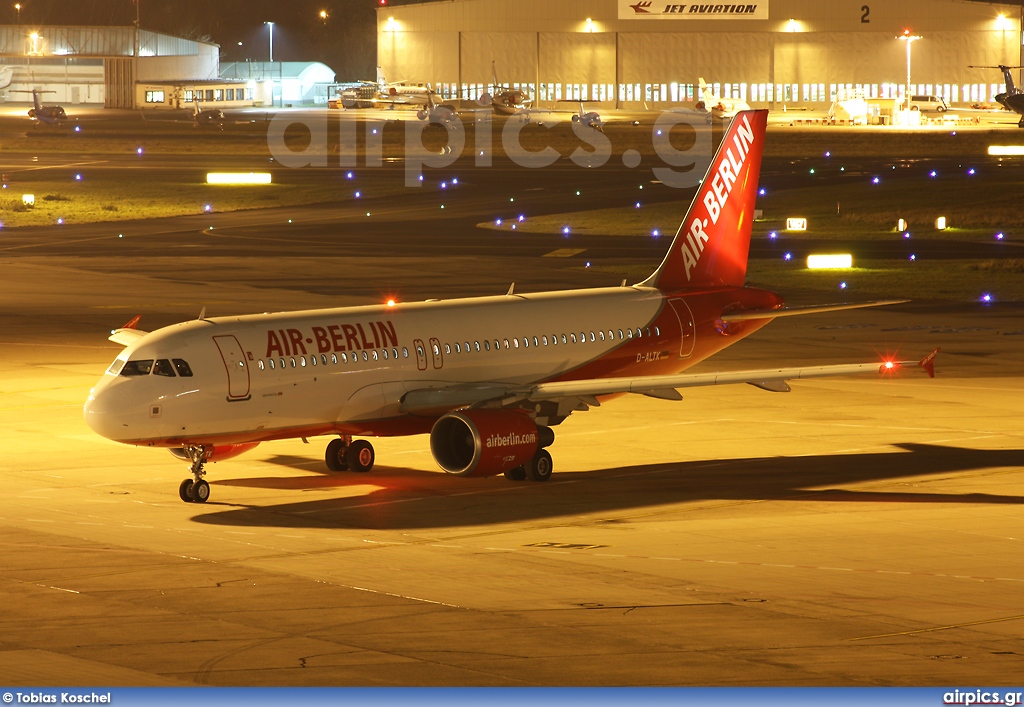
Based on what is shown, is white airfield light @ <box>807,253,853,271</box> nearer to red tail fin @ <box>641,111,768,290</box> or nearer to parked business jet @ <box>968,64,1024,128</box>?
red tail fin @ <box>641,111,768,290</box>

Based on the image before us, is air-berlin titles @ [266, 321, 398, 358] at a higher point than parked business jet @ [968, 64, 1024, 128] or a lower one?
lower

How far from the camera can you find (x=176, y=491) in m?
32.1

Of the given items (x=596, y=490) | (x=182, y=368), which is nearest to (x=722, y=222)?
(x=596, y=490)

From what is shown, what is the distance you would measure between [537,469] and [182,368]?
7.75 meters

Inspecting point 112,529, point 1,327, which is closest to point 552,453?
point 112,529

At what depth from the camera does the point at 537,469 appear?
108 feet

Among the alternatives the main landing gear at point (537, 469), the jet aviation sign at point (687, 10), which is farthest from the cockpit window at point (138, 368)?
the jet aviation sign at point (687, 10)

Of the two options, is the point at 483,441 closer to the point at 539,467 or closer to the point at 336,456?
the point at 539,467

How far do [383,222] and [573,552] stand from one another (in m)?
70.1

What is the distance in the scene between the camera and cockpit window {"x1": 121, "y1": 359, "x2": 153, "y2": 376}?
3012 centimetres

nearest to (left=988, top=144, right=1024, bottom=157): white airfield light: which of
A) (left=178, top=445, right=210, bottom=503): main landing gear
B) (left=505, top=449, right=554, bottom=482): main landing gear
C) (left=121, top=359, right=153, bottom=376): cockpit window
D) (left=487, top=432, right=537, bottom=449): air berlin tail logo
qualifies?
(left=505, top=449, right=554, bottom=482): main landing gear

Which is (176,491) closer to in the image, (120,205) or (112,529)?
(112,529)

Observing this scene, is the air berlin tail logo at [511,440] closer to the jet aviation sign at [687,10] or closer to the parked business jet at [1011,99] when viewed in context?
the parked business jet at [1011,99]

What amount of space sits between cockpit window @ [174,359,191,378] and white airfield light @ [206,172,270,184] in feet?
286
